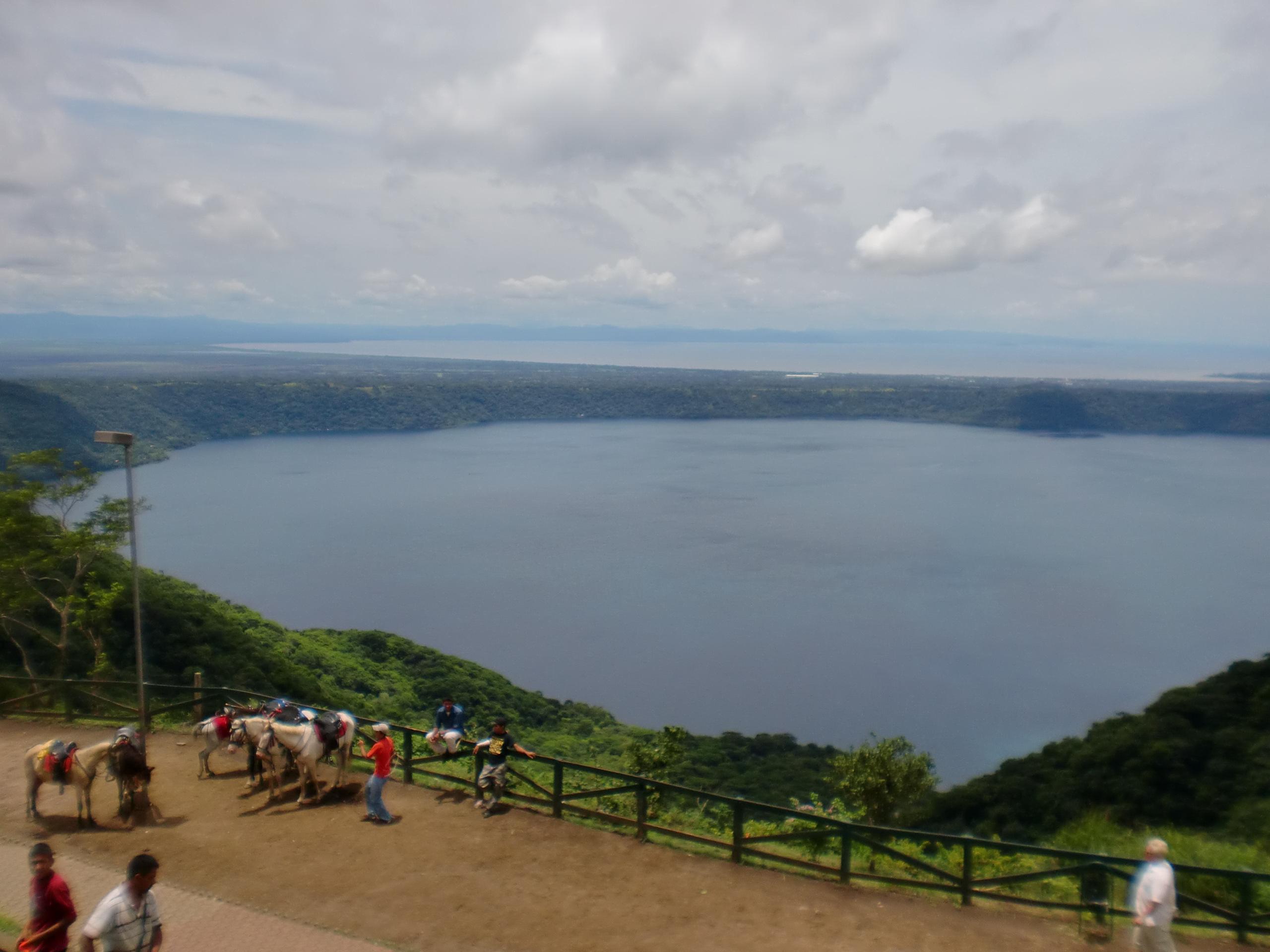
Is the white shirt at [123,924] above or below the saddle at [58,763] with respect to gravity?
above

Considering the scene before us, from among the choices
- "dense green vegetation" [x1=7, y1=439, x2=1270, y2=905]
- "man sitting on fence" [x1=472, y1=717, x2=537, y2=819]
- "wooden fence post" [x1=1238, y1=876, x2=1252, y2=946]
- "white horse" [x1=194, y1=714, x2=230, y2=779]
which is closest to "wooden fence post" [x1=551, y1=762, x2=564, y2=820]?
"man sitting on fence" [x1=472, y1=717, x2=537, y2=819]

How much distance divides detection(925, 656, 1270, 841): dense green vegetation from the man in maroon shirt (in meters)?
16.9

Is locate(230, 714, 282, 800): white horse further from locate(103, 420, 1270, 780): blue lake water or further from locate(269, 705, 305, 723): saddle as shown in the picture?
locate(103, 420, 1270, 780): blue lake water

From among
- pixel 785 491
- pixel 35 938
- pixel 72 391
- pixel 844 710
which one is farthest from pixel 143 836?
pixel 72 391

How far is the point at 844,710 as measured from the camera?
163ft

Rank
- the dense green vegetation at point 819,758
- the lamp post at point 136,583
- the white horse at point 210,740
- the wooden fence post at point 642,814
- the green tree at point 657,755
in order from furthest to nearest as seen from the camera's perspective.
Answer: the green tree at point 657,755
the dense green vegetation at point 819,758
the white horse at point 210,740
the lamp post at point 136,583
the wooden fence post at point 642,814

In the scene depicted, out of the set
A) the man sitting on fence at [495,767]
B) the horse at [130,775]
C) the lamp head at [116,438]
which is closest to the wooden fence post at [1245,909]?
the man sitting on fence at [495,767]

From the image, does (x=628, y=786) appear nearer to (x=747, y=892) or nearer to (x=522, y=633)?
(x=747, y=892)

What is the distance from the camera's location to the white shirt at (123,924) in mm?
5602

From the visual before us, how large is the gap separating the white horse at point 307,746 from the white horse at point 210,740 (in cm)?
87

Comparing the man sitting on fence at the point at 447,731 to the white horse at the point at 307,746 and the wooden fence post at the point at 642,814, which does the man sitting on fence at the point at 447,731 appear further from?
the wooden fence post at the point at 642,814

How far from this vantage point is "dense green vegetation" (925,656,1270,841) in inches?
741

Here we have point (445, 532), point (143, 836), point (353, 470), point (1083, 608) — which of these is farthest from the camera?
point (353, 470)

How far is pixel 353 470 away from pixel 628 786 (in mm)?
129456
